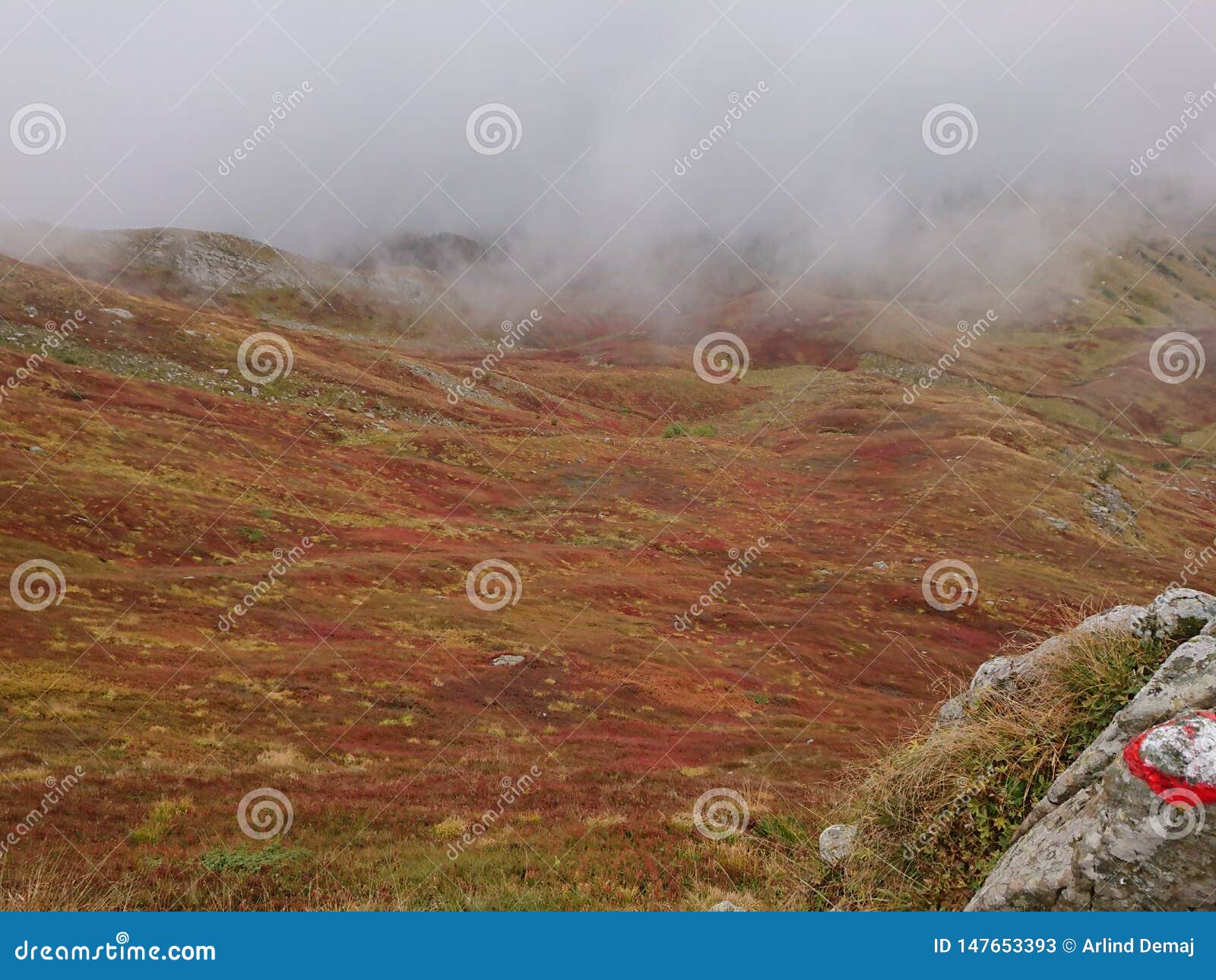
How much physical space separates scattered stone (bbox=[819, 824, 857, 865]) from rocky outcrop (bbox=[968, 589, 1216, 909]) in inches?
73.9

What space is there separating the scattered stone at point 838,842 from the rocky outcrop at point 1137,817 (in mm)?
1876

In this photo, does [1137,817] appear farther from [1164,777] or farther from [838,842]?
[838,842]

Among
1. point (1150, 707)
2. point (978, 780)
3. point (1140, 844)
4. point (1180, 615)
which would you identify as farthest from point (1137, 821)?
point (1180, 615)

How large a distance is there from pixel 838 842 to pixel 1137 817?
380 centimetres

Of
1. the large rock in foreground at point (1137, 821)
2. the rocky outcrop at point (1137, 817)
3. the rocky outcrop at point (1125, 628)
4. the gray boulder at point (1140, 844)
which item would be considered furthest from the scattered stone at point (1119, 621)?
the gray boulder at point (1140, 844)

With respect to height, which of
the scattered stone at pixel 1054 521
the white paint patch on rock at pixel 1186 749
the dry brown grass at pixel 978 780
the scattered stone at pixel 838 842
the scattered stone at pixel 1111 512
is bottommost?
the scattered stone at pixel 838 842

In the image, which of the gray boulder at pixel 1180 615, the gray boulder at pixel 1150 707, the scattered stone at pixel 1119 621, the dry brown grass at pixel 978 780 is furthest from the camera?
the scattered stone at pixel 1119 621

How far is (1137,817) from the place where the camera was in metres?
4.66

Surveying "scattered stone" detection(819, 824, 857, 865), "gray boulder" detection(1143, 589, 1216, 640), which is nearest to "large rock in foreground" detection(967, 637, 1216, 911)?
"gray boulder" detection(1143, 589, 1216, 640)

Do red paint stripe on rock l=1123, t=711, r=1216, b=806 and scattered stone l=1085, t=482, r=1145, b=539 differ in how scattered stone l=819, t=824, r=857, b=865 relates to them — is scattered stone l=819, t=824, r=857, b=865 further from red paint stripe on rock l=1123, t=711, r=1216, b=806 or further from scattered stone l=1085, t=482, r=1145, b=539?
scattered stone l=1085, t=482, r=1145, b=539

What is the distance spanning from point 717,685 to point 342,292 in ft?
613

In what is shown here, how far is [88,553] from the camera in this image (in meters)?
26.5

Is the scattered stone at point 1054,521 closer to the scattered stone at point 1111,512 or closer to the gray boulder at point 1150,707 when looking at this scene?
the scattered stone at point 1111,512

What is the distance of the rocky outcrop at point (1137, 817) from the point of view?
4496mm
